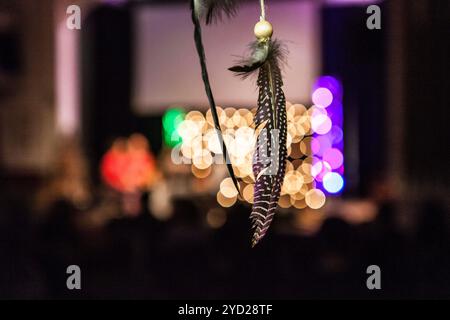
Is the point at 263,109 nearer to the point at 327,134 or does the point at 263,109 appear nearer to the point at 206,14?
the point at 206,14

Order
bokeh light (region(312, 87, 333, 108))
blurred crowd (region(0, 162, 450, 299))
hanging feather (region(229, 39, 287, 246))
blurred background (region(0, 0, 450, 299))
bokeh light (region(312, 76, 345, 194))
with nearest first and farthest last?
1. hanging feather (region(229, 39, 287, 246))
2. blurred crowd (region(0, 162, 450, 299))
3. blurred background (region(0, 0, 450, 299))
4. bokeh light (region(312, 76, 345, 194))
5. bokeh light (region(312, 87, 333, 108))

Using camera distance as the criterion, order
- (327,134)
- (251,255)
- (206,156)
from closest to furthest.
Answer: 1. (251,255)
2. (206,156)
3. (327,134)

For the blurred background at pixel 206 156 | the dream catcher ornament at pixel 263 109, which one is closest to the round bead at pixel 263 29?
the dream catcher ornament at pixel 263 109

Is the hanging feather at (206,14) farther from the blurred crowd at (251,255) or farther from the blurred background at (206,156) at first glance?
the blurred crowd at (251,255)

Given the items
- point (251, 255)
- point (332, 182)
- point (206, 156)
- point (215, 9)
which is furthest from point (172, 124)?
point (215, 9)

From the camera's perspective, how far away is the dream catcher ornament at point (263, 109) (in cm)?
96

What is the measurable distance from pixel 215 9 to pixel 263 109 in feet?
0.55

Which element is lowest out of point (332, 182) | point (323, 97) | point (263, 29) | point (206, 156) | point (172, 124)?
point (332, 182)

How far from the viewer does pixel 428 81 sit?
19.3 ft

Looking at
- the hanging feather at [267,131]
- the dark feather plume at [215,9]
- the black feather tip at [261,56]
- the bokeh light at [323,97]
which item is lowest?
the hanging feather at [267,131]

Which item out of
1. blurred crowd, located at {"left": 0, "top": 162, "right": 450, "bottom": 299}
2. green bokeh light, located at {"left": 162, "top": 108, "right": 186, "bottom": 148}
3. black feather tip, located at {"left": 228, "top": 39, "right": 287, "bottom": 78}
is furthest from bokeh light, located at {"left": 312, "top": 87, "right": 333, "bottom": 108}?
black feather tip, located at {"left": 228, "top": 39, "right": 287, "bottom": 78}

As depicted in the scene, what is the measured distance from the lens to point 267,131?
38.4 inches

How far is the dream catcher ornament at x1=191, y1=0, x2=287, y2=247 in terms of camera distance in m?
0.96

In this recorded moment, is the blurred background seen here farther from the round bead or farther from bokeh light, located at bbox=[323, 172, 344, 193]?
the round bead
